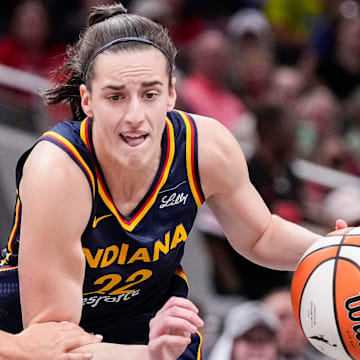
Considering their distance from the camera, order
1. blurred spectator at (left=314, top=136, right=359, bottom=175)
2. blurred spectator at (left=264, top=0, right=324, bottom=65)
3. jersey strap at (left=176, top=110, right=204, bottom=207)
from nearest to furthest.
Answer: jersey strap at (left=176, top=110, right=204, bottom=207) < blurred spectator at (left=314, top=136, right=359, bottom=175) < blurred spectator at (left=264, top=0, right=324, bottom=65)

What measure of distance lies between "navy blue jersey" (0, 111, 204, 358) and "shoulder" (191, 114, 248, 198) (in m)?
0.03

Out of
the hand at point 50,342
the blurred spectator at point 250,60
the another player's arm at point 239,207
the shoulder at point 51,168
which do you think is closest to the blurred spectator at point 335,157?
the blurred spectator at point 250,60

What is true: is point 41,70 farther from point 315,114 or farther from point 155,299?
point 155,299

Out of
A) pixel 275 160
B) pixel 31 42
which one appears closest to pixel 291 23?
pixel 31 42

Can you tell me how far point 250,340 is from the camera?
5.14 metres

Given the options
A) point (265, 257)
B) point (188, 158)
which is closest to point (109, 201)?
point (188, 158)

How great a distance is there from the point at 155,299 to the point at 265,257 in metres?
0.47

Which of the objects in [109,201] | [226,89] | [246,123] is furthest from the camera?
[226,89]

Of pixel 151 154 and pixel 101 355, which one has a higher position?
pixel 151 154

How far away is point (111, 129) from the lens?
301cm

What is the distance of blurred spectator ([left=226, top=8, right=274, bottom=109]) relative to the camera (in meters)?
7.21

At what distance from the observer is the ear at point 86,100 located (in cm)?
312

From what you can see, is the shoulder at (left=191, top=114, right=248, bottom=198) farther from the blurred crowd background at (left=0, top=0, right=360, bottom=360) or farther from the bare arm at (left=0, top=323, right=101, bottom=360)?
the blurred crowd background at (left=0, top=0, right=360, bottom=360)

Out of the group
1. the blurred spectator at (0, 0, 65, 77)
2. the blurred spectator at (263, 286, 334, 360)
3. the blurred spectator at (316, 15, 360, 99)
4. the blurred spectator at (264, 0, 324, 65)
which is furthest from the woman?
the blurred spectator at (264, 0, 324, 65)
